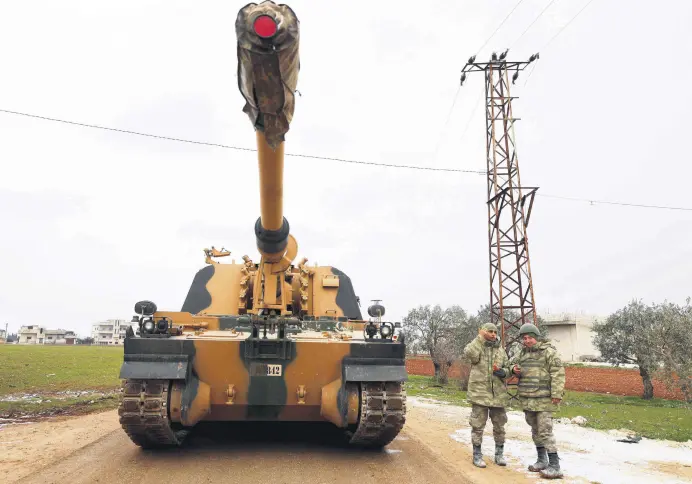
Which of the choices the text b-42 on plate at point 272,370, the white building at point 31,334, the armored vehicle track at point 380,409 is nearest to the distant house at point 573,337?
the armored vehicle track at point 380,409

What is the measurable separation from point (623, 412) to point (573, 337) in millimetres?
41837

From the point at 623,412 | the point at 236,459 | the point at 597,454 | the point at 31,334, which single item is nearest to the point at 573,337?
the point at 623,412

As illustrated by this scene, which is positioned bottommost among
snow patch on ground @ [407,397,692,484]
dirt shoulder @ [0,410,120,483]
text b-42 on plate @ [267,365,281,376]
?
snow patch on ground @ [407,397,692,484]

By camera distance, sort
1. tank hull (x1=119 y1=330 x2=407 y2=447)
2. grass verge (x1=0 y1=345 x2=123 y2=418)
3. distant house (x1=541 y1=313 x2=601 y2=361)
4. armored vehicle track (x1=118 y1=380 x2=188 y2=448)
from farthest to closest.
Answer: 1. distant house (x1=541 y1=313 x2=601 y2=361)
2. grass verge (x1=0 y1=345 x2=123 y2=418)
3. tank hull (x1=119 y1=330 x2=407 y2=447)
4. armored vehicle track (x1=118 y1=380 x2=188 y2=448)

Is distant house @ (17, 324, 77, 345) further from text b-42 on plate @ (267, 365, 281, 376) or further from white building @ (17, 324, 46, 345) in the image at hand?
text b-42 on plate @ (267, 365, 281, 376)

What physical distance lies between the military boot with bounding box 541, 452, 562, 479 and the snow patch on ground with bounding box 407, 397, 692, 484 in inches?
3.5

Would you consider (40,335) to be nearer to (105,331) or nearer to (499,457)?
(105,331)

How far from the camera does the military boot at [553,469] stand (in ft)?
21.1

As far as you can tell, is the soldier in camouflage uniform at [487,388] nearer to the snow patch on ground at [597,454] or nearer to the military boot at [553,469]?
the snow patch on ground at [597,454]

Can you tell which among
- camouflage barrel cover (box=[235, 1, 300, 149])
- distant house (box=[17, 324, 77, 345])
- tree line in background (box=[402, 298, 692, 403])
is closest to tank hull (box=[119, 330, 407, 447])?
camouflage barrel cover (box=[235, 1, 300, 149])

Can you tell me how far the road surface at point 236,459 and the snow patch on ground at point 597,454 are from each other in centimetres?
59

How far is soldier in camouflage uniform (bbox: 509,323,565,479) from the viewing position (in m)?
6.71

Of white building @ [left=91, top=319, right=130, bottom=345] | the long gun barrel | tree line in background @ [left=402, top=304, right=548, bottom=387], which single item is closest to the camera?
the long gun barrel

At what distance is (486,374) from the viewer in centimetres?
719
